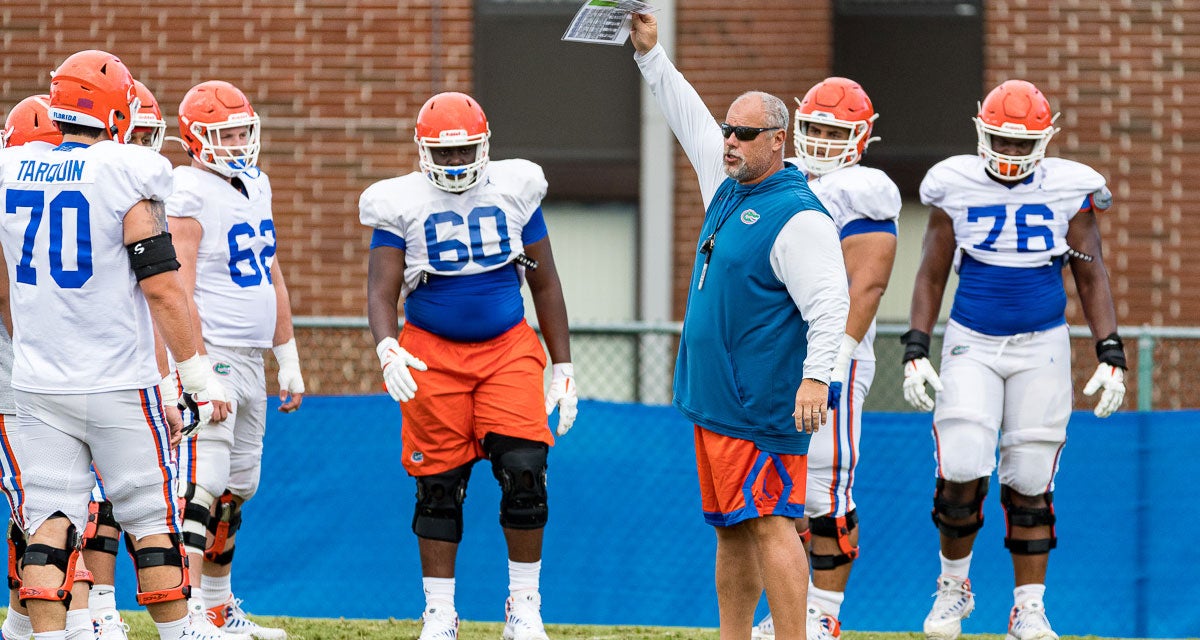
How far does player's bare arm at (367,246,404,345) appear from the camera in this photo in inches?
229

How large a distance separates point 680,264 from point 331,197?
7.98 ft

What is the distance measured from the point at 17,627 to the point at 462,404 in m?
1.86

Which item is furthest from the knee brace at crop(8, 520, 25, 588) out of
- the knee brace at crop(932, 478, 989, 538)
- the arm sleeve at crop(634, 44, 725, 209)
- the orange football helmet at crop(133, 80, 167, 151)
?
the knee brace at crop(932, 478, 989, 538)

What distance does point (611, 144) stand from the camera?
10.2 m

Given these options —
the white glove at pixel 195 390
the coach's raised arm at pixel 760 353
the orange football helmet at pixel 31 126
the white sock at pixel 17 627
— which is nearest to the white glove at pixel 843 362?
the coach's raised arm at pixel 760 353

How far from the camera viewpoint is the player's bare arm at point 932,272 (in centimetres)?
629

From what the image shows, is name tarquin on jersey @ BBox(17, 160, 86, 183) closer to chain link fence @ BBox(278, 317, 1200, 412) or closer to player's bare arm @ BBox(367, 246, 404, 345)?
player's bare arm @ BBox(367, 246, 404, 345)

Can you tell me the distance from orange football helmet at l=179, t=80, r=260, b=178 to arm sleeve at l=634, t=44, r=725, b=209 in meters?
1.74

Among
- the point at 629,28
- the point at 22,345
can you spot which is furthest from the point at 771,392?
the point at 22,345

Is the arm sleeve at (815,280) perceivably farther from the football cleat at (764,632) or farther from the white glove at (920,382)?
the football cleat at (764,632)

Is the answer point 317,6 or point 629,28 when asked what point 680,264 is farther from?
point 629,28

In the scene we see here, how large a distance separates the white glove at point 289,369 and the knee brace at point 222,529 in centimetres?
54

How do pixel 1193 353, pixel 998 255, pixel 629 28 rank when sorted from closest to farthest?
pixel 629 28, pixel 998 255, pixel 1193 353

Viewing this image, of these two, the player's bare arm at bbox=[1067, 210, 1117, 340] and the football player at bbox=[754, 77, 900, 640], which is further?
the player's bare arm at bbox=[1067, 210, 1117, 340]
